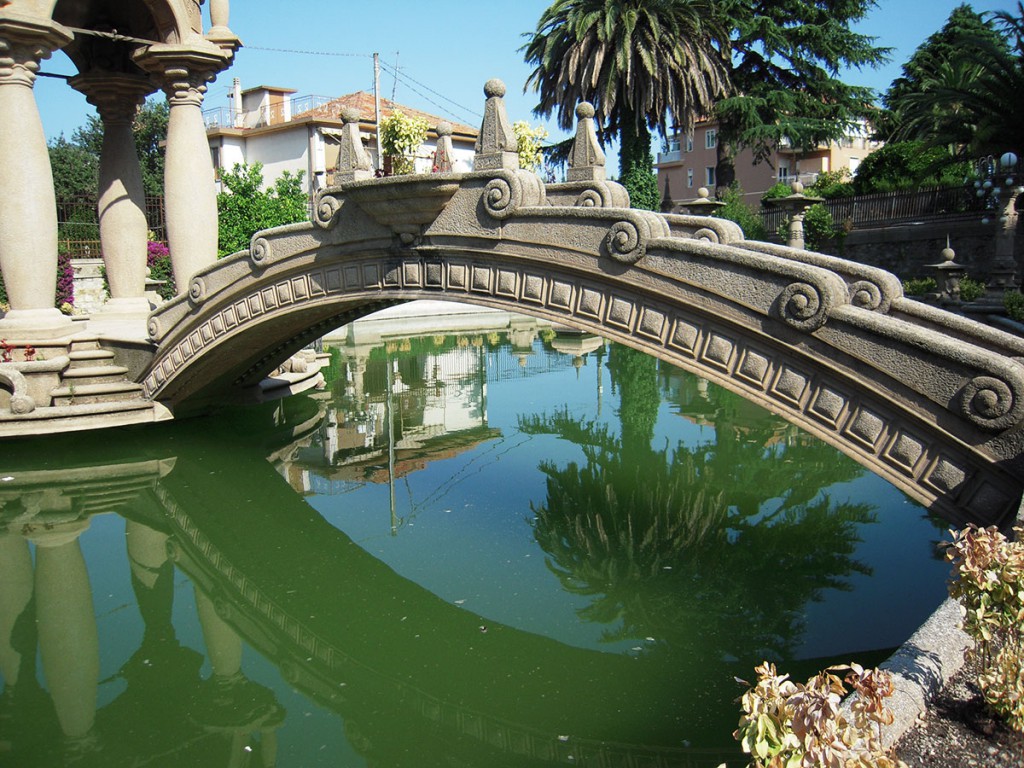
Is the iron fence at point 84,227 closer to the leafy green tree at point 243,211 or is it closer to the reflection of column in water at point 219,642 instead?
the leafy green tree at point 243,211

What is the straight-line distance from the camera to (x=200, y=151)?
11359mm

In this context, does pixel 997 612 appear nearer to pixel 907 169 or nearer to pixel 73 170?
pixel 907 169

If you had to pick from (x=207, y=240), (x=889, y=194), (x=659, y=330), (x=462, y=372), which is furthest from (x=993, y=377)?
(x=889, y=194)

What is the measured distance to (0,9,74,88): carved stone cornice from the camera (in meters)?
9.91

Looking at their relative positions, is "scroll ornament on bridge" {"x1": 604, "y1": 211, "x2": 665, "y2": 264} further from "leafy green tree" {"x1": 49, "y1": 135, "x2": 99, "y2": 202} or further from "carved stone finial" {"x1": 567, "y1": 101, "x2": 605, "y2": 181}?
"leafy green tree" {"x1": 49, "y1": 135, "x2": 99, "y2": 202}

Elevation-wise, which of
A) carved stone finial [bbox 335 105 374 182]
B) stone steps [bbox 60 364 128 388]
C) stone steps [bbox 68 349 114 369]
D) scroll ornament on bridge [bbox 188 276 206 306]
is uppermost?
carved stone finial [bbox 335 105 374 182]

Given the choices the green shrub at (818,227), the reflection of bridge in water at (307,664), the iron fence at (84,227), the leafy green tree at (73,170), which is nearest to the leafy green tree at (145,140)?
the leafy green tree at (73,170)

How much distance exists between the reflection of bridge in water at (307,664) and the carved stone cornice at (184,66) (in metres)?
5.90

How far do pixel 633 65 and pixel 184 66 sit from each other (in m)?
17.9

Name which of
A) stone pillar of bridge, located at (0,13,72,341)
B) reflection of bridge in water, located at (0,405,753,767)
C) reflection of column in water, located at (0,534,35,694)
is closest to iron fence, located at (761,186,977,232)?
stone pillar of bridge, located at (0,13,72,341)

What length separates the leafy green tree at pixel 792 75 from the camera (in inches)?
1212

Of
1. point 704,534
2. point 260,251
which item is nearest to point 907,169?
point 704,534

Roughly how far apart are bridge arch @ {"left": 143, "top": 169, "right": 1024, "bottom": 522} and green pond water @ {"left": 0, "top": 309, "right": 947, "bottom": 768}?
1.55 metres

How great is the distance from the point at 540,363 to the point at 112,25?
1024 cm
